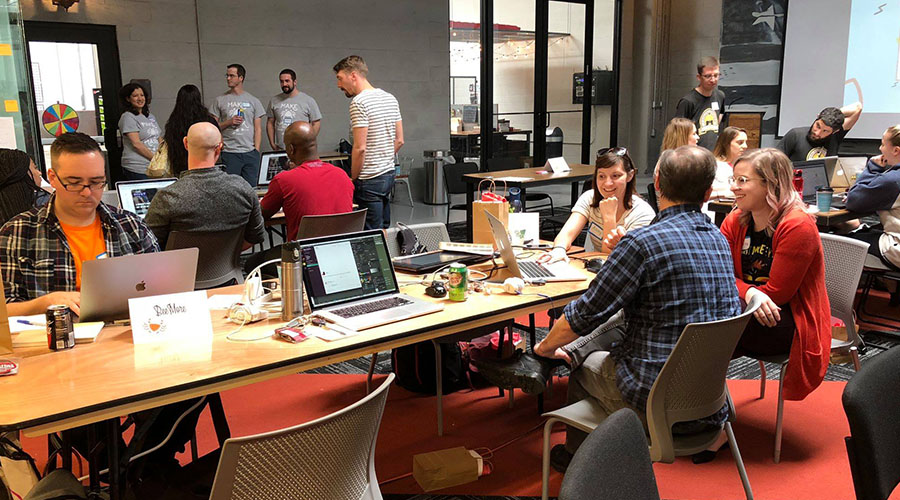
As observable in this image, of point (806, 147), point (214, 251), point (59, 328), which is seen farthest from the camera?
point (806, 147)

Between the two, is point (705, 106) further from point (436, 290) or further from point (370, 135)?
point (436, 290)

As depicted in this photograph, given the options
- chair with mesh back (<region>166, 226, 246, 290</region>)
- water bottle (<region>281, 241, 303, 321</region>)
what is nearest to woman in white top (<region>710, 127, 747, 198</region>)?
chair with mesh back (<region>166, 226, 246, 290</region>)

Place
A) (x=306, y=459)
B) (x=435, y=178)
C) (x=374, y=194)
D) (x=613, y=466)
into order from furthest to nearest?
1. (x=435, y=178)
2. (x=374, y=194)
3. (x=306, y=459)
4. (x=613, y=466)

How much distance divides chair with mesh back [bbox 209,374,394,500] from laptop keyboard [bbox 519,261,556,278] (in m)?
1.48

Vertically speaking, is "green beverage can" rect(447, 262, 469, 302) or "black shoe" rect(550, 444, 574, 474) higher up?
"green beverage can" rect(447, 262, 469, 302)

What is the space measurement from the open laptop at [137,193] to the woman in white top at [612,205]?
2294 millimetres

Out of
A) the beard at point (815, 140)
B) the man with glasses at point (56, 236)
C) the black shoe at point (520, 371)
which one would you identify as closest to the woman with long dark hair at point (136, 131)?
the man with glasses at point (56, 236)

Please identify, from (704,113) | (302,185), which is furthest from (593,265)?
(704,113)

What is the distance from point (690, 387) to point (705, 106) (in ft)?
16.2

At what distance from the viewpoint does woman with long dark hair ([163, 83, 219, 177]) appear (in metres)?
5.08

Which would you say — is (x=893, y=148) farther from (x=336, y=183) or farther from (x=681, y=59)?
(x=681, y=59)

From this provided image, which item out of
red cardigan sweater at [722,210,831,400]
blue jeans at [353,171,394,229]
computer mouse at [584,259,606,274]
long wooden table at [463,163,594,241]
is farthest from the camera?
long wooden table at [463,163,594,241]

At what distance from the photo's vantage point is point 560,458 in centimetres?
291

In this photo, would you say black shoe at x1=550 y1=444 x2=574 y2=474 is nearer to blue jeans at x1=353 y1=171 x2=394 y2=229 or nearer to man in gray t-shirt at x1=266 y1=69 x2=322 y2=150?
blue jeans at x1=353 y1=171 x2=394 y2=229
